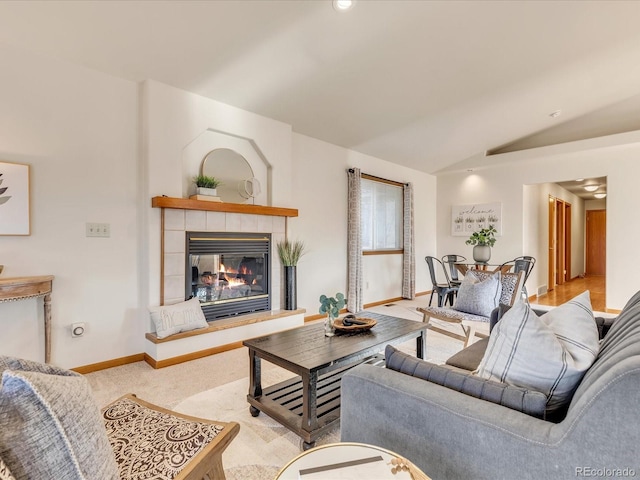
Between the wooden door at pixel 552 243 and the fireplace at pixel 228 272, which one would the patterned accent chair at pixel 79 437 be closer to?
the fireplace at pixel 228 272

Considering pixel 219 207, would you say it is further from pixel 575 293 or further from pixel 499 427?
pixel 575 293

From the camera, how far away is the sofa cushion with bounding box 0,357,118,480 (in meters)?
0.66

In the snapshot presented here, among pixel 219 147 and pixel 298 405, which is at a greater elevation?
pixel 219 147

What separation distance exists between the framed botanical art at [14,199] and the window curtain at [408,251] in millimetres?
5298

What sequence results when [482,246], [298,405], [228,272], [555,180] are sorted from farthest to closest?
[555,180] < [482,246] < [228,272] < [298,405]

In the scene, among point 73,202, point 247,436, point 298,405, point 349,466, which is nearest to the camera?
point 349,466

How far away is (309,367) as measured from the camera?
1.79 meters

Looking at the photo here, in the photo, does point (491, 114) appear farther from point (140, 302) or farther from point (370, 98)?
point (140, 302)

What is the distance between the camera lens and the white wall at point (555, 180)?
505 centimetres

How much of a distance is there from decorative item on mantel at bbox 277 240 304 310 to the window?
1779 mm

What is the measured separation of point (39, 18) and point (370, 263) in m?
4.79

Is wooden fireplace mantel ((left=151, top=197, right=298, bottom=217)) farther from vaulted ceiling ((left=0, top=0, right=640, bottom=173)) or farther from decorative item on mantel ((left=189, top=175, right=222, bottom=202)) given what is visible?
vaulted ceiling ((left=0, top=0, right=640, bottom=173))

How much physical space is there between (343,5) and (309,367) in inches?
99.6

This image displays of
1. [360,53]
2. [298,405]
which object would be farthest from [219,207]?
[298,405]
